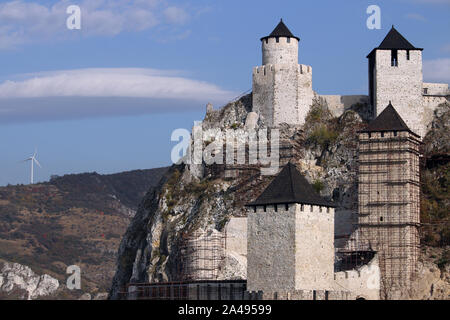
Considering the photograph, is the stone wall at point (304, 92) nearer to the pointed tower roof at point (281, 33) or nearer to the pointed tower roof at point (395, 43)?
the pointed tower roof at point (281, 33)

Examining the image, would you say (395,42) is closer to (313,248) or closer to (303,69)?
(303,69)

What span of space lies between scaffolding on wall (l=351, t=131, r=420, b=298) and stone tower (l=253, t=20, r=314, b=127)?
32.9 ft

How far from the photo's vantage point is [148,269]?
80750mm

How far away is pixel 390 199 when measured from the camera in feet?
236

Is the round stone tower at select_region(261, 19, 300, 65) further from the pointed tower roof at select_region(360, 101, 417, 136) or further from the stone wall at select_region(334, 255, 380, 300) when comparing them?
the stone wall at select_region(334, 255, 380, 300)

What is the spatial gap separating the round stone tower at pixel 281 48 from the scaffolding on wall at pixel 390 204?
39.6 feet

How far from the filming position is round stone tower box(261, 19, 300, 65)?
83062 mm

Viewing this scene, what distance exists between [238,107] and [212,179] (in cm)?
609

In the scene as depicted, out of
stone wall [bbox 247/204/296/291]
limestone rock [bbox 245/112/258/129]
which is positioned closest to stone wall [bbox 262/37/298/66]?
limestone rock [bbox 245/112/258/129]

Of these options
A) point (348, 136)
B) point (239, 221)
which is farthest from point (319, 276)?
point (348, 136)

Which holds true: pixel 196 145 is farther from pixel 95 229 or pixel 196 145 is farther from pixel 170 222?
pixel 95 229

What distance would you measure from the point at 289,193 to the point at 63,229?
363 ft

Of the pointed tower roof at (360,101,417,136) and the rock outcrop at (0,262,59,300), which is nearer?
the pointed tower roof at (360,101,417,136)

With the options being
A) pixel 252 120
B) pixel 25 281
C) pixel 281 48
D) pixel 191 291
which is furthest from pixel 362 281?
pixel 25 281
